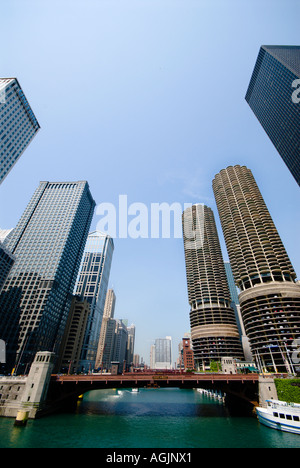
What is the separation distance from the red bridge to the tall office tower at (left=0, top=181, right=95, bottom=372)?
71.6m

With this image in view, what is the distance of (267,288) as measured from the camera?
108625 millimetres

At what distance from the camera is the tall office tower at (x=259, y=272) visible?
98194mm

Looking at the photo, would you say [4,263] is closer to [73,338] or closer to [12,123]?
[73,338]

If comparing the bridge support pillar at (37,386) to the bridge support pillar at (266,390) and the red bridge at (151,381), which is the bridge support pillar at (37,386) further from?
the bridge support pillar at (266,390)

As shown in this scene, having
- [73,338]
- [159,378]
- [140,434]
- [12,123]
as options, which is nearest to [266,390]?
[159,378]

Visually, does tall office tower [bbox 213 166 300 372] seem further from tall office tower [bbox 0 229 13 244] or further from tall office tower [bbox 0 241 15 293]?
tall office tower [bbox 0 229 13 244]

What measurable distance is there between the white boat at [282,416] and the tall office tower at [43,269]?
112 m

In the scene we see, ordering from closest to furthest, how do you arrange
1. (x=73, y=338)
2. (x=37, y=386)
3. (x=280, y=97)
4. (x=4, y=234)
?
1. (x=37, y=386)
2. (x=280, y=97)
3. (x=73, y=338)
4. (x=4, y=234)

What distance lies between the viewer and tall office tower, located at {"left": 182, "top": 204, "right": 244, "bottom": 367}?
437ft

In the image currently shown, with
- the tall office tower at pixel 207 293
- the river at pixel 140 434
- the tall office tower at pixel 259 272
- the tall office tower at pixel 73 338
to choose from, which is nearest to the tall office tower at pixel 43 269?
the tall office tower at pixel 73 338

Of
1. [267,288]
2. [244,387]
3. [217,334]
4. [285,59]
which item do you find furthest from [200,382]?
[285,59]

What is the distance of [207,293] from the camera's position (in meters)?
152

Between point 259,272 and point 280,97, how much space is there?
93661 mm
